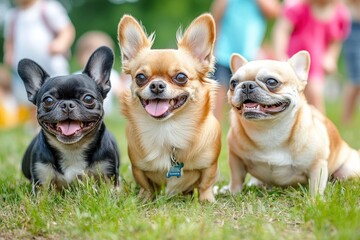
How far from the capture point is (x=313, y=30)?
23.1 feet

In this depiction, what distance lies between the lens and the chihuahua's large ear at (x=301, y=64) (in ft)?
13.0

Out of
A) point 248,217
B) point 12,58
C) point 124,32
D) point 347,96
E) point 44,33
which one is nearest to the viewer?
point 248,217

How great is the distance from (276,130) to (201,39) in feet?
2.55

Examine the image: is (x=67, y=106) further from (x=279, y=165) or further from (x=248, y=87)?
(x=279, y=165)

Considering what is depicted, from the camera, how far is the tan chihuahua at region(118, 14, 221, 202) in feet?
11.9

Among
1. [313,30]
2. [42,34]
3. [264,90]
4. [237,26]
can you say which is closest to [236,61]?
[264,90]

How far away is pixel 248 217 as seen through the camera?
3.21 metres

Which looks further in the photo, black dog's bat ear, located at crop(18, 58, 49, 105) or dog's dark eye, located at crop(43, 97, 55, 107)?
black dog's bat ear, located at crop(18, 58, 49, 105)

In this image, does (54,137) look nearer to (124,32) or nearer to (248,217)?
(124,32)

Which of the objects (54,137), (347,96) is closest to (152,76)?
(54,137)

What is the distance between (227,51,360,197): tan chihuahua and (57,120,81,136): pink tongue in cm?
102

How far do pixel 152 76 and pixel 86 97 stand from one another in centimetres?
45

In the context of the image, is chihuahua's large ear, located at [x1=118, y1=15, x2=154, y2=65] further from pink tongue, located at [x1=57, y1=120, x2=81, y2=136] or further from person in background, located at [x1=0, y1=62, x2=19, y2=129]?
person in background, located at [x1=0, y1=62, x2=19, y2=129]

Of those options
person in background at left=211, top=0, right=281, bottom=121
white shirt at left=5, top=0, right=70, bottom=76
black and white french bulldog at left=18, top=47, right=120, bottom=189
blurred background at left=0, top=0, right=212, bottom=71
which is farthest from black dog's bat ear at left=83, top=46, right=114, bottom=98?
blurred background at left=0, top=0, right=212, bottom=71
